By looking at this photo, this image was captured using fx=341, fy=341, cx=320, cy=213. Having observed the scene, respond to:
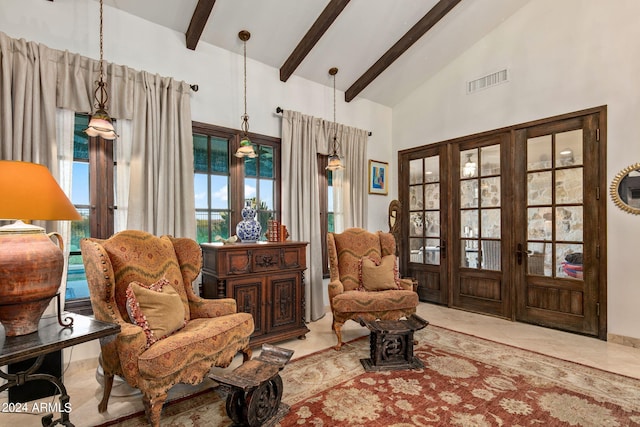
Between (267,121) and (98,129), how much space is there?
198 cm

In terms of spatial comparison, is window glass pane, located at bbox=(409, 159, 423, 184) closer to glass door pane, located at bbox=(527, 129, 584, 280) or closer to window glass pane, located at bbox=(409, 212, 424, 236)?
window glass pane, located at bbox=(409, 212, 424, 236)

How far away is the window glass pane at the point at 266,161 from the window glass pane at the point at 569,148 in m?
3.30

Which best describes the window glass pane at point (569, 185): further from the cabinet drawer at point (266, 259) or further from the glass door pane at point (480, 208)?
the cabinet drawer at point (266, 259)

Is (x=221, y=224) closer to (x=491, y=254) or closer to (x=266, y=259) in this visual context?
(x=266, y=259)

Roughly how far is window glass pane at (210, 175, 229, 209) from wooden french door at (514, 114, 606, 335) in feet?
11.3

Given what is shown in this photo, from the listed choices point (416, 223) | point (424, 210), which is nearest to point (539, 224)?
point (424, 210)

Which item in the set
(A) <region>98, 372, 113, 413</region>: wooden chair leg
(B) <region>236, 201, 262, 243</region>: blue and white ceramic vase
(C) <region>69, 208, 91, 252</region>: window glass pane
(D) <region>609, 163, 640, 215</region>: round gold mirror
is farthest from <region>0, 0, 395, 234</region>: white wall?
(D) <region>609, 163, 640, 215</region>: round gold mirror

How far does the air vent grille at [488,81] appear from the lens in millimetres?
4219

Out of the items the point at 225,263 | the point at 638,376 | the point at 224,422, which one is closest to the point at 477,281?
the point at 638,376

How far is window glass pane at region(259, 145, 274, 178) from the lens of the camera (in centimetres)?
412

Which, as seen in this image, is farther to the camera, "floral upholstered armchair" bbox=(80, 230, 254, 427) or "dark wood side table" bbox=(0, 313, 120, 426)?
"floral upholstered armchair" bbox=(80, 230, 254, 427)

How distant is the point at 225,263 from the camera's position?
3.06 metres

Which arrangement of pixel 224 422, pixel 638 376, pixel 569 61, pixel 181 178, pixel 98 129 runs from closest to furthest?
1. pixel 224 422
2. pixel 98 129
3. pixel 638 376
4. pixel 181 178
5. pixel 569 61

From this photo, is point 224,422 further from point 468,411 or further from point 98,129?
point 98,129
